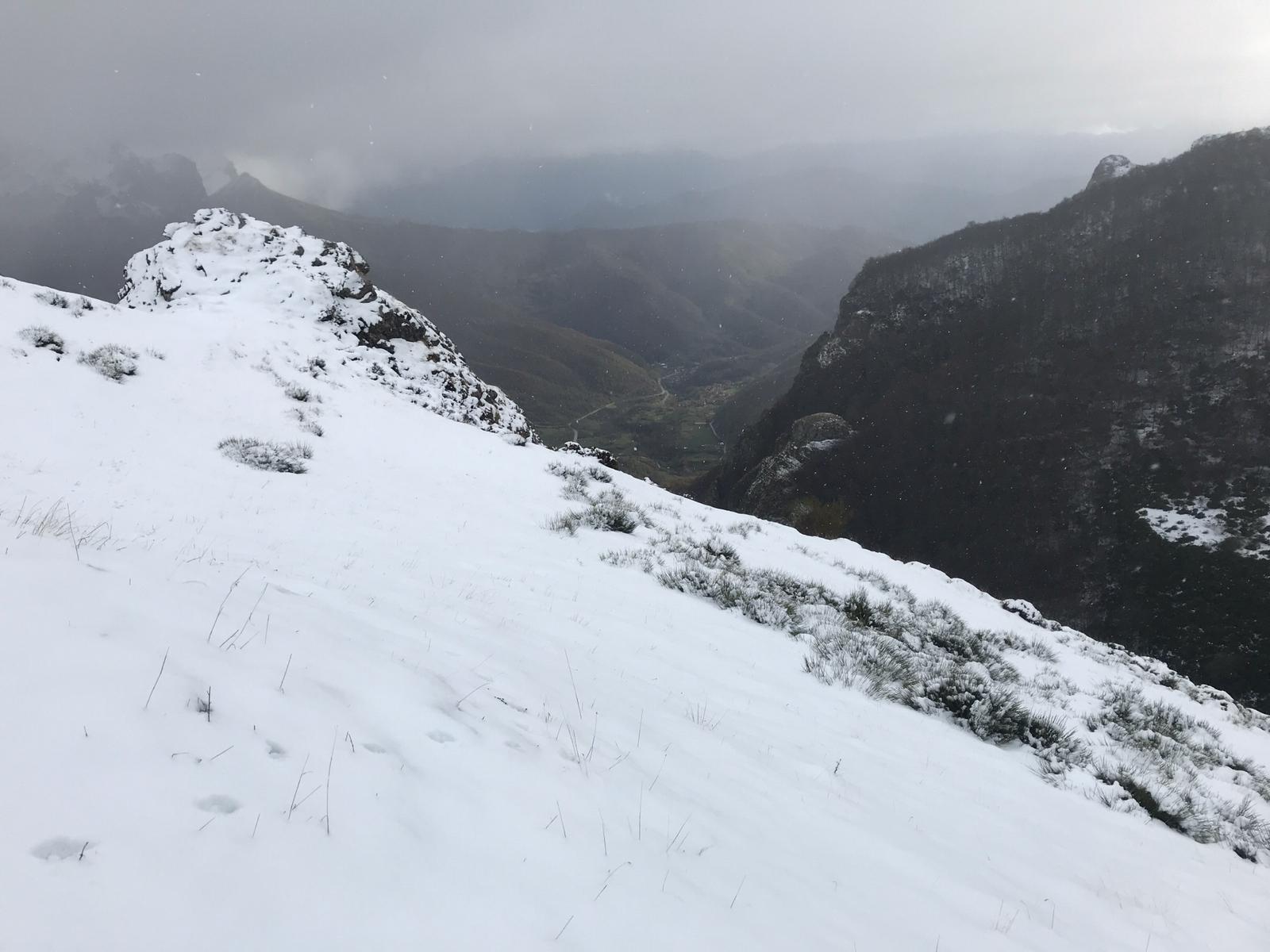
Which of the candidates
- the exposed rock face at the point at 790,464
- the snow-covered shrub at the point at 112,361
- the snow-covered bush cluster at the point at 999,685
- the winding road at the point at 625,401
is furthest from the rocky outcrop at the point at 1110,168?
the winding road at the point at 625,401

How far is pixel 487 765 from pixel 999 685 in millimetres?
6691

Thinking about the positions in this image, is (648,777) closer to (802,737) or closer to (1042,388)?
(802,737)

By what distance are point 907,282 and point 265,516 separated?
253 ft

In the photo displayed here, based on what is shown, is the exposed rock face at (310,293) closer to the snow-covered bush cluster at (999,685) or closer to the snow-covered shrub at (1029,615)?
the snow-covered bush cluster at (999,685)

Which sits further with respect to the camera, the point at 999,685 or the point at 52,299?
the point at 52,299

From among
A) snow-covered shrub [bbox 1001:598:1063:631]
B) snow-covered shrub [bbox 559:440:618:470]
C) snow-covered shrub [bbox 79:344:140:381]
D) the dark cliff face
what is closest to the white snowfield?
snow-covered shrub [bbox 79:344:140:381]

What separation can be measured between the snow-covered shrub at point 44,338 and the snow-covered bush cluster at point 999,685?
35.9ft

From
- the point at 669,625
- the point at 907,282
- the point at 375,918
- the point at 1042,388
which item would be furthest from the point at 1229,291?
the point at 375,918

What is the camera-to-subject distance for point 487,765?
8.91ft

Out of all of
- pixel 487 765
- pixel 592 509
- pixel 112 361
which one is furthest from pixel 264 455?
pixel 487 765

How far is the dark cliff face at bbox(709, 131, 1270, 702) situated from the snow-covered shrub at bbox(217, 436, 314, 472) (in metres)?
48.1

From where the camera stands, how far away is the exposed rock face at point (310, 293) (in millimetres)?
25484

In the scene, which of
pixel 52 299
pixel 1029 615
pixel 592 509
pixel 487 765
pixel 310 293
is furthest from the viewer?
pixel 310 293

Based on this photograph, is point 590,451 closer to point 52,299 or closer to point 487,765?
point 52,299
